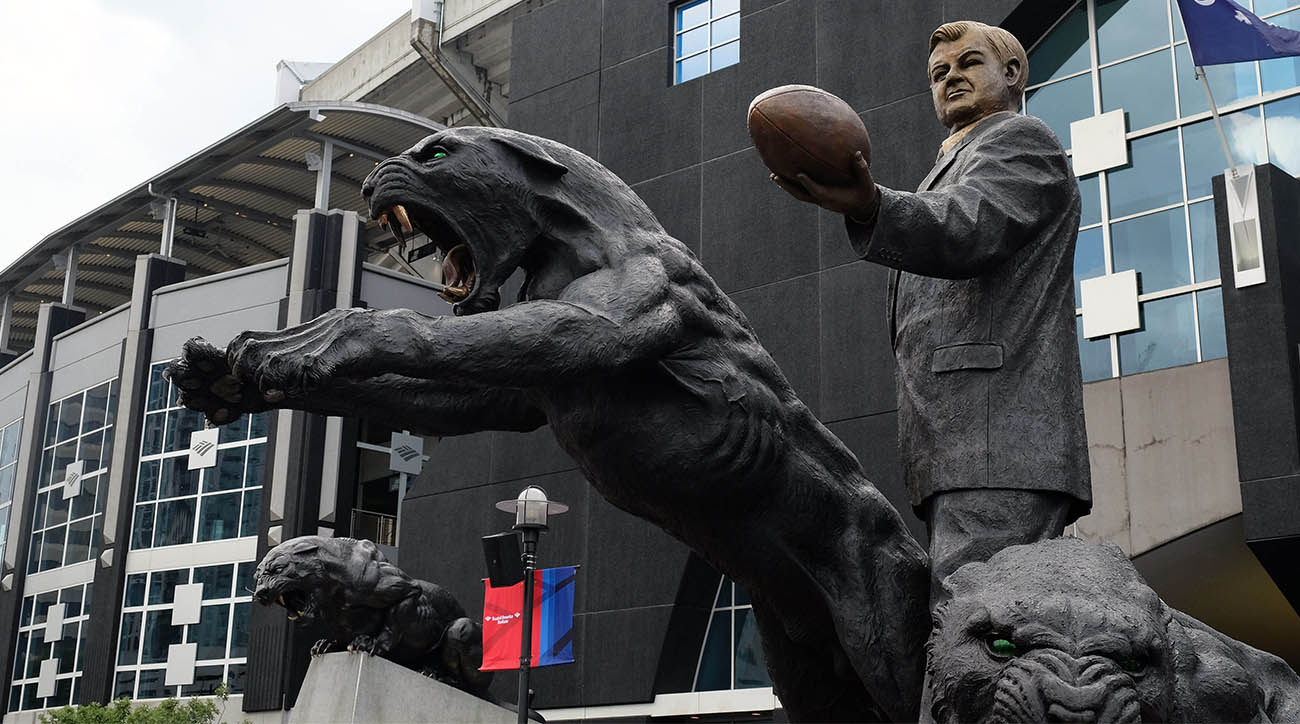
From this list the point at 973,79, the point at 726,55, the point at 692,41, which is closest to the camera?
the point at 973,79

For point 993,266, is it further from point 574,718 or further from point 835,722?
point 574,718

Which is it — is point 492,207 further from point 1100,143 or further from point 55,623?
point 55,623

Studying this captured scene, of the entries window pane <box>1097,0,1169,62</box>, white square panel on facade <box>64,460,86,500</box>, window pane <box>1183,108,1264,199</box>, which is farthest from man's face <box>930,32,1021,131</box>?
white square panel on facade <box>64,460,86,500</box>

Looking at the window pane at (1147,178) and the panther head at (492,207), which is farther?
the window pane at (1147,178)

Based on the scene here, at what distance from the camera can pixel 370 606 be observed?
923 centimetres

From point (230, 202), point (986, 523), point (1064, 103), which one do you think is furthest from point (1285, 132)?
point (230, 202)

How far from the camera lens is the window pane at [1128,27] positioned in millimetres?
18156

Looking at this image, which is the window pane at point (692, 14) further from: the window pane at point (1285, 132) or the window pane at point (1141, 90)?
the window pane at point (1285, 132)

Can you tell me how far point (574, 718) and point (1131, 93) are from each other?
39.0 ft

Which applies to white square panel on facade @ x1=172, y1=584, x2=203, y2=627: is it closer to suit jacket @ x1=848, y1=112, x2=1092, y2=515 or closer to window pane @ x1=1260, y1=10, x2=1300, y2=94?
window pane @ x1=1260, y1=10, x2=1300, y2=94

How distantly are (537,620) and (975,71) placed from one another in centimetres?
1639

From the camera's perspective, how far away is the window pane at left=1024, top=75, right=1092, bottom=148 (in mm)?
18547

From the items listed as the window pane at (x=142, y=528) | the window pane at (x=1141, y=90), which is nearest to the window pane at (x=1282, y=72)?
the window pane at (x=1141, y=90)

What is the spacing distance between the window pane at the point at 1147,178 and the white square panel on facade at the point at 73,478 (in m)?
27.1
